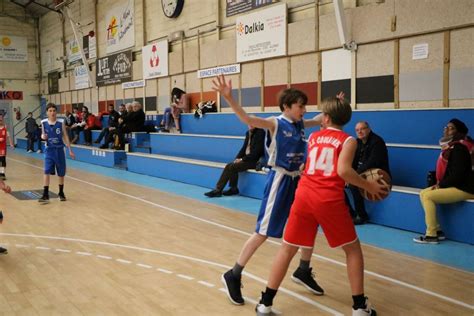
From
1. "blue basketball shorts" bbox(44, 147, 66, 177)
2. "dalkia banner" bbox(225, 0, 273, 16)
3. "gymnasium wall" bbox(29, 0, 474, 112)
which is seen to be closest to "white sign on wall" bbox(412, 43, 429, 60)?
"gymnasium wall" bbox(29, 0, 474, 112)

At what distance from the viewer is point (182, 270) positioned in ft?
16.2

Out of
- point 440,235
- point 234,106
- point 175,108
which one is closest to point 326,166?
point 234,106

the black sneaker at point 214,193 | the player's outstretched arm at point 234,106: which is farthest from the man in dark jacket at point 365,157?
the player's outstretched arm at point 234,106

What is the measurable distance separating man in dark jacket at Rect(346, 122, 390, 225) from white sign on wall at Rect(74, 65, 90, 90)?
658 inches

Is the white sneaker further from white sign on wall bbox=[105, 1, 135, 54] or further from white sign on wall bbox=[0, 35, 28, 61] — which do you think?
white sign on wall bbox=[0, 35, 28, 61]

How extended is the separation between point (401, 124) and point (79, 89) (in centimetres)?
1789

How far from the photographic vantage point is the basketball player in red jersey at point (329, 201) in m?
3.38

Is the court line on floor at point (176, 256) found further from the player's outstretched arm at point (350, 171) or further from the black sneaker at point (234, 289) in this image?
the player's outstretched arm at point (350, 171)

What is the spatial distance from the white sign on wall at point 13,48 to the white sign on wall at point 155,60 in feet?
42.4

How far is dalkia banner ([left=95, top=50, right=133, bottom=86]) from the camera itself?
59.3ft

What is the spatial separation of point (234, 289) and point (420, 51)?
592cm

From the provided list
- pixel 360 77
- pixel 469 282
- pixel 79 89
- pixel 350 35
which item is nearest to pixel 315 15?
pixel 350 35

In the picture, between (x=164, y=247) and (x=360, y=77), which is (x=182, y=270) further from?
(x=360, y=77)

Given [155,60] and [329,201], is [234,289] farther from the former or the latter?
[155,60]
